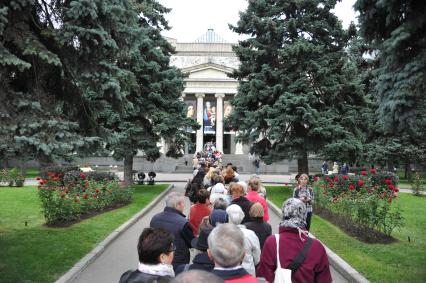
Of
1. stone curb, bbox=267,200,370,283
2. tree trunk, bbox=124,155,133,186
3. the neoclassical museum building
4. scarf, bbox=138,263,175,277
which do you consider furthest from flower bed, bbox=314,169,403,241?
the neoclassical museum building

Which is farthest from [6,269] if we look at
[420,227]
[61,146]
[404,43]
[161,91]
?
[161,91]

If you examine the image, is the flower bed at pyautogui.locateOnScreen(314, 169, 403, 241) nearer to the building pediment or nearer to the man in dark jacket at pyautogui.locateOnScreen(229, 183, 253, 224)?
the man in dark jacket at pyautogui.locateOnScreen(229, 183, 253, 224)

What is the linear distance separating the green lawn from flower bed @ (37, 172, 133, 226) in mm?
6496

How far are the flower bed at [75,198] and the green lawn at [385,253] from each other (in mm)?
6496

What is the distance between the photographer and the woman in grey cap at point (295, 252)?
4.14 metres

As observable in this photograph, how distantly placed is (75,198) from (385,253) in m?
7.88

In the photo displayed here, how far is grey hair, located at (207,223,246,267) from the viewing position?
3.31 metres

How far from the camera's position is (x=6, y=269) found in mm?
8086

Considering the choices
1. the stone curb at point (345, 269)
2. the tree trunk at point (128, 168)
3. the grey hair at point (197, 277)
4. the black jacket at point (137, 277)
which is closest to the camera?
the grey hair at point (197, 277)

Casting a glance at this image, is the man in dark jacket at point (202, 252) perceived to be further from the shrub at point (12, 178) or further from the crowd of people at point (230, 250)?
the shrub at point (12, 178)

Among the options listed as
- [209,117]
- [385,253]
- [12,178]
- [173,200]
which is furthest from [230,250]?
[209,117]

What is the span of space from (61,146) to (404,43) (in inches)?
216

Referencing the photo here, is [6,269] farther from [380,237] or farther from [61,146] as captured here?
[380,237]

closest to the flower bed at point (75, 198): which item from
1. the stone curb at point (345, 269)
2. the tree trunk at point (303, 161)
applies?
the stone curb at point (345, 269)
